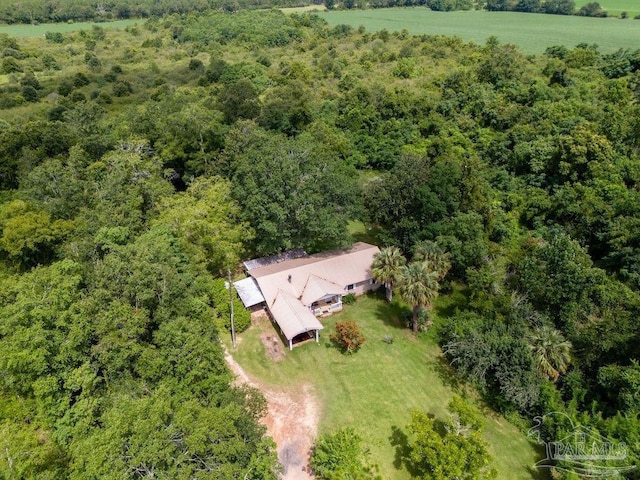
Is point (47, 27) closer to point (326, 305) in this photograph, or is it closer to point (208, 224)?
point (208, 224)

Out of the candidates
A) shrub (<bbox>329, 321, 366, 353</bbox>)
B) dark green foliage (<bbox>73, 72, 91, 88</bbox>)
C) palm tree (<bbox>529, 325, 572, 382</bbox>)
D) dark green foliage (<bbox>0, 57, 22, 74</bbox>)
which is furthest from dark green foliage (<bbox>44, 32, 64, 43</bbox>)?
palm tree (<bbox>529, 325, 572, 382</bbox>)

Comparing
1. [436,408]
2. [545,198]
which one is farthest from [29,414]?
[545,198]

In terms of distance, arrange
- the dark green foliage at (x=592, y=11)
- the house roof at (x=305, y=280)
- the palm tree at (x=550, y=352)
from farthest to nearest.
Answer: the dark green foliage at (x=592, y=11) < the house roof at (x=305, y=280) < the palm tree at (x=550, y=352)

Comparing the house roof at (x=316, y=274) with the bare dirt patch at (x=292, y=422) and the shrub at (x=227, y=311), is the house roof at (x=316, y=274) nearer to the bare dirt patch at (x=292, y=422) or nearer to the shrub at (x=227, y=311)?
the shrub at (x=227, y=311)

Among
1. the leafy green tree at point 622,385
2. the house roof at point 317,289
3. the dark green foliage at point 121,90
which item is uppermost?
the dark green foliage at point 121,90

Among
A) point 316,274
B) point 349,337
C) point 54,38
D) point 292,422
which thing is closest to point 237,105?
point 316,274

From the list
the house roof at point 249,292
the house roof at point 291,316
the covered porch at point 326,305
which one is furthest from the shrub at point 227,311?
the covered porch at point 326,305
